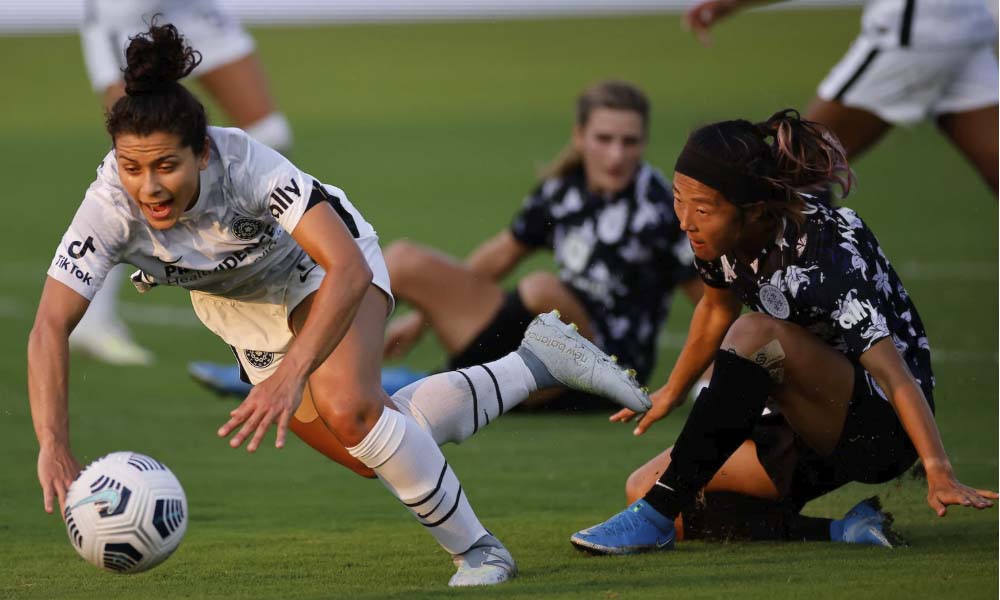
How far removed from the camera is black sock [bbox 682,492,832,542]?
5145 mm

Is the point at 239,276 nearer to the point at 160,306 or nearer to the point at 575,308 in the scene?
the point at 575,308

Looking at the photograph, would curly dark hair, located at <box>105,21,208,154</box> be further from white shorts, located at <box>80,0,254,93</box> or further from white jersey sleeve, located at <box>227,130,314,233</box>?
white shorts, located at <box>80,0,254,93</box>

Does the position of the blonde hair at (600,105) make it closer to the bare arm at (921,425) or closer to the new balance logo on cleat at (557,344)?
the new balance logo on cleat at (557,344)

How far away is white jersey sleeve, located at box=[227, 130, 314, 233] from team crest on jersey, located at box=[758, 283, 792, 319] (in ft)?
4.45

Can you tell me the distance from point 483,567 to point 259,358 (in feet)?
3.56

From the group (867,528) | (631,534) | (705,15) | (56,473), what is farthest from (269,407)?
(705,15)

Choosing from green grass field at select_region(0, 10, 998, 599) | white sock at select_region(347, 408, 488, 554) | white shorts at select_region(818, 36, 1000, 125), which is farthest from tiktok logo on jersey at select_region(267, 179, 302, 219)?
white shorts at select_region(818, 36, 1000, 125)

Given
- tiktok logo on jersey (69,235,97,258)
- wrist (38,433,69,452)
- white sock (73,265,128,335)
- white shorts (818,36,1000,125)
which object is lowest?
white sock (73,265,128,335)

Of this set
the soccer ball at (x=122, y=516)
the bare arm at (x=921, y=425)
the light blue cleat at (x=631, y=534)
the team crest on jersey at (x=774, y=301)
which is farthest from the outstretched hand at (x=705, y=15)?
the soccer ball at (x=122, y=516)

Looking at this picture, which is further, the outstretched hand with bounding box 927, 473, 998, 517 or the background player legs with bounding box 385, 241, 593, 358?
the background player legs with bounding box 385, 241, 593, 358

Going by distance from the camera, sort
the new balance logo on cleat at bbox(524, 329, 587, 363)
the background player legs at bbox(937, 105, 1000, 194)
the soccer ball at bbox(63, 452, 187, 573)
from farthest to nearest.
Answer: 1. the background player legs at bbox(937, 105, 1000, 194)
2. the new balance logo on cleat at bbox(524, 329, 587, 363)
3. the soccer ball at bbox(63, 452, 187, 573)

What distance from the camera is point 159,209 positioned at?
448 centimetres

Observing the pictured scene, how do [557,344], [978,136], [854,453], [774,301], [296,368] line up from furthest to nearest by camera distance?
[978,136]
[557,344]
[854,453]
[774,301]
[296,368]

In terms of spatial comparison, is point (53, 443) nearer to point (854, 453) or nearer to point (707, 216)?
point (707, 216)
